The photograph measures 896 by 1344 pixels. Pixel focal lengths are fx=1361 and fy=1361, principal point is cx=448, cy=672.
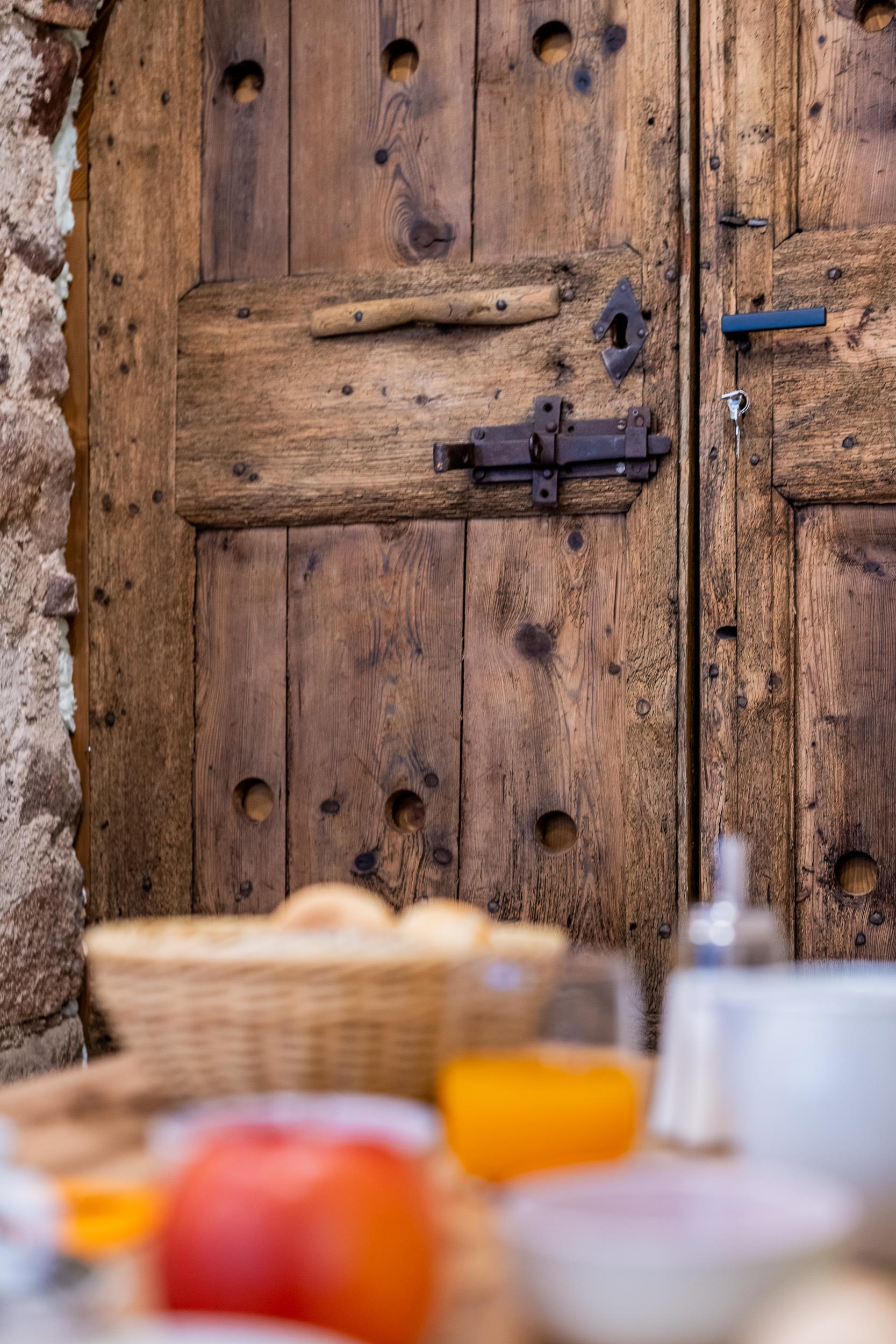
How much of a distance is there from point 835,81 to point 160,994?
1510 millimetres

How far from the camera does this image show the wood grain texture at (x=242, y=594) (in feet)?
6.21

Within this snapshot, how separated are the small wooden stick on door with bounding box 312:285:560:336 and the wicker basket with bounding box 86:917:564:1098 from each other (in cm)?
131

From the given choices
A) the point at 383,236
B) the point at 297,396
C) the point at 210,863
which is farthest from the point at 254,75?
the point at 210,863

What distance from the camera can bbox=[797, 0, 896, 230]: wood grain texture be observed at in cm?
165

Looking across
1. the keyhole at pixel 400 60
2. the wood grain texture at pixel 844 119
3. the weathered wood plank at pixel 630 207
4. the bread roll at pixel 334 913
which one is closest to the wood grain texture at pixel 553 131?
the weathered wood plank at pixel 630 207

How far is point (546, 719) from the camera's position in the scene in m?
1.77

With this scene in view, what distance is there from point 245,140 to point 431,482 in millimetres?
570

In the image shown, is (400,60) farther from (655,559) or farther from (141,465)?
(655,559)

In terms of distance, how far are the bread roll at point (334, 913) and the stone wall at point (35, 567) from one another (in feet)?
4.03

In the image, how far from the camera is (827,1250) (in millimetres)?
358

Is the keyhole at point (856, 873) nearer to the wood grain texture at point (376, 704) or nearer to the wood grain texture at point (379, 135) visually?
the wood grain texture at point (376, 704)

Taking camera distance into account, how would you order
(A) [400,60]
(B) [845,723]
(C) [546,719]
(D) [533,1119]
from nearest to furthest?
(D) [533,1119] < (B) [845,723] < (C) [546,719] < (A) [400,60]

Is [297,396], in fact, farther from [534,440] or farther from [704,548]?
[704,548]

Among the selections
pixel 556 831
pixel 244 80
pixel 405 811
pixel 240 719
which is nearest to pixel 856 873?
pixel 556 831
